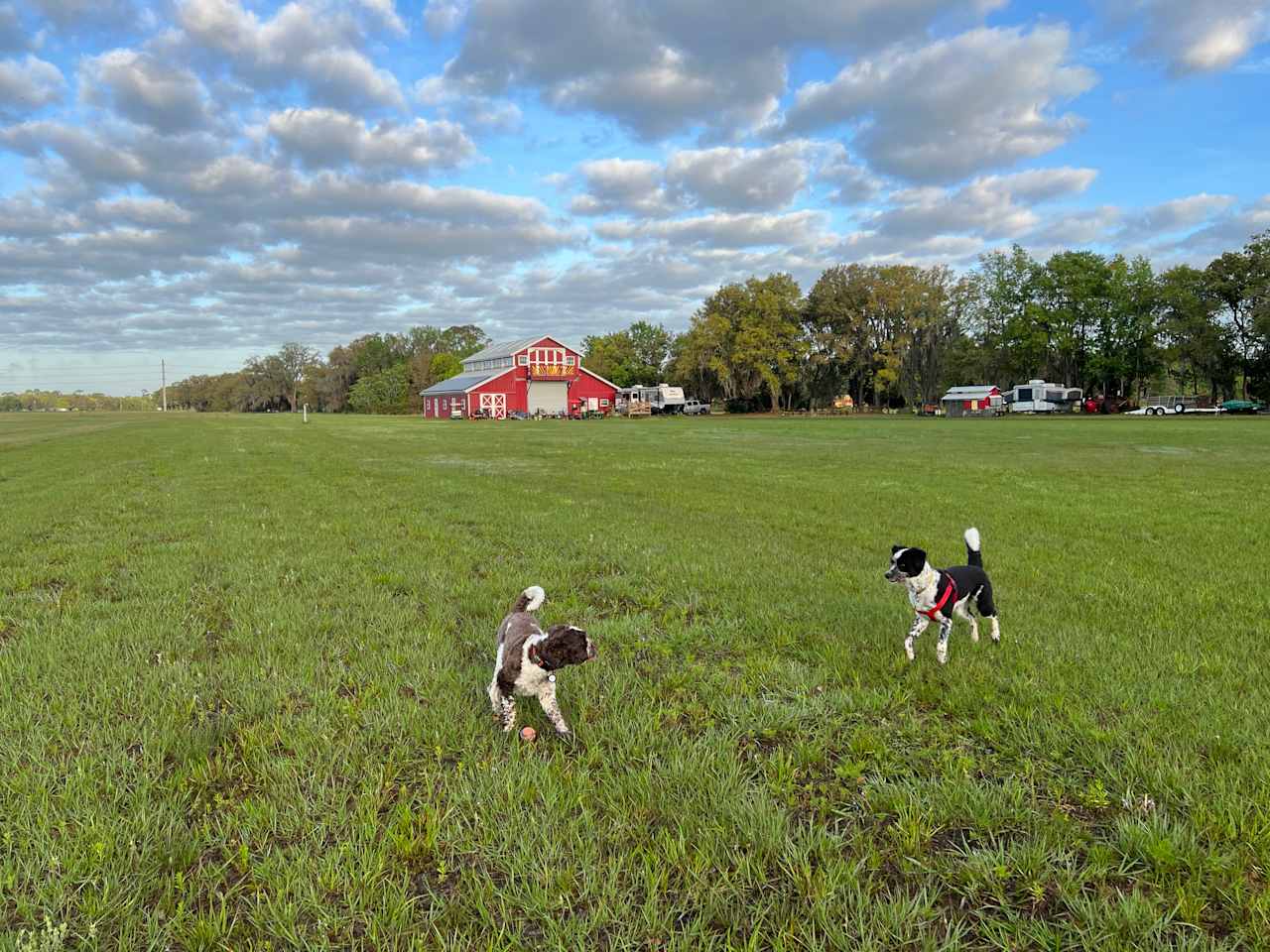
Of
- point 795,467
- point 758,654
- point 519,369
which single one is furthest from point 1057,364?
point 758,654

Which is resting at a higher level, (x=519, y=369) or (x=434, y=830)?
(x=519, y=369)

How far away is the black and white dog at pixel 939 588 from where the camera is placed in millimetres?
3992

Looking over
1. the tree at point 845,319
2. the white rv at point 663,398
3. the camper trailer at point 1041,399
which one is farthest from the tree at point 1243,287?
the white rv at point 663,398

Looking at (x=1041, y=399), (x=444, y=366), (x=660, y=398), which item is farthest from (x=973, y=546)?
(x=444, y=366)

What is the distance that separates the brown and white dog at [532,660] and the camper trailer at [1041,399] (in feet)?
217

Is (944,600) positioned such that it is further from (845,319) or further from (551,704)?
(845,319)

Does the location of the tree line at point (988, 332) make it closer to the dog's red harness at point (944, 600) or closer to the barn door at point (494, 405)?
the barn door at point (494, 405)

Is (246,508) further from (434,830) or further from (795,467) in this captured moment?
(795,467)

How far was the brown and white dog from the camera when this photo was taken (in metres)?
3.06

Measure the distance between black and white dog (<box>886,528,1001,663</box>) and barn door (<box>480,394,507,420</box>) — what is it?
6285 cm

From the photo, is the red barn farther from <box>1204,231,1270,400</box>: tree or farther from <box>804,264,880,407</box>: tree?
<box>1204,231,1270,400</box>: tree

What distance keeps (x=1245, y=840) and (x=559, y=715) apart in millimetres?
2998

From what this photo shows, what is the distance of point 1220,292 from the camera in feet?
183

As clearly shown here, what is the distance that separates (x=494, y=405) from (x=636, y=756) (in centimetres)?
6488
